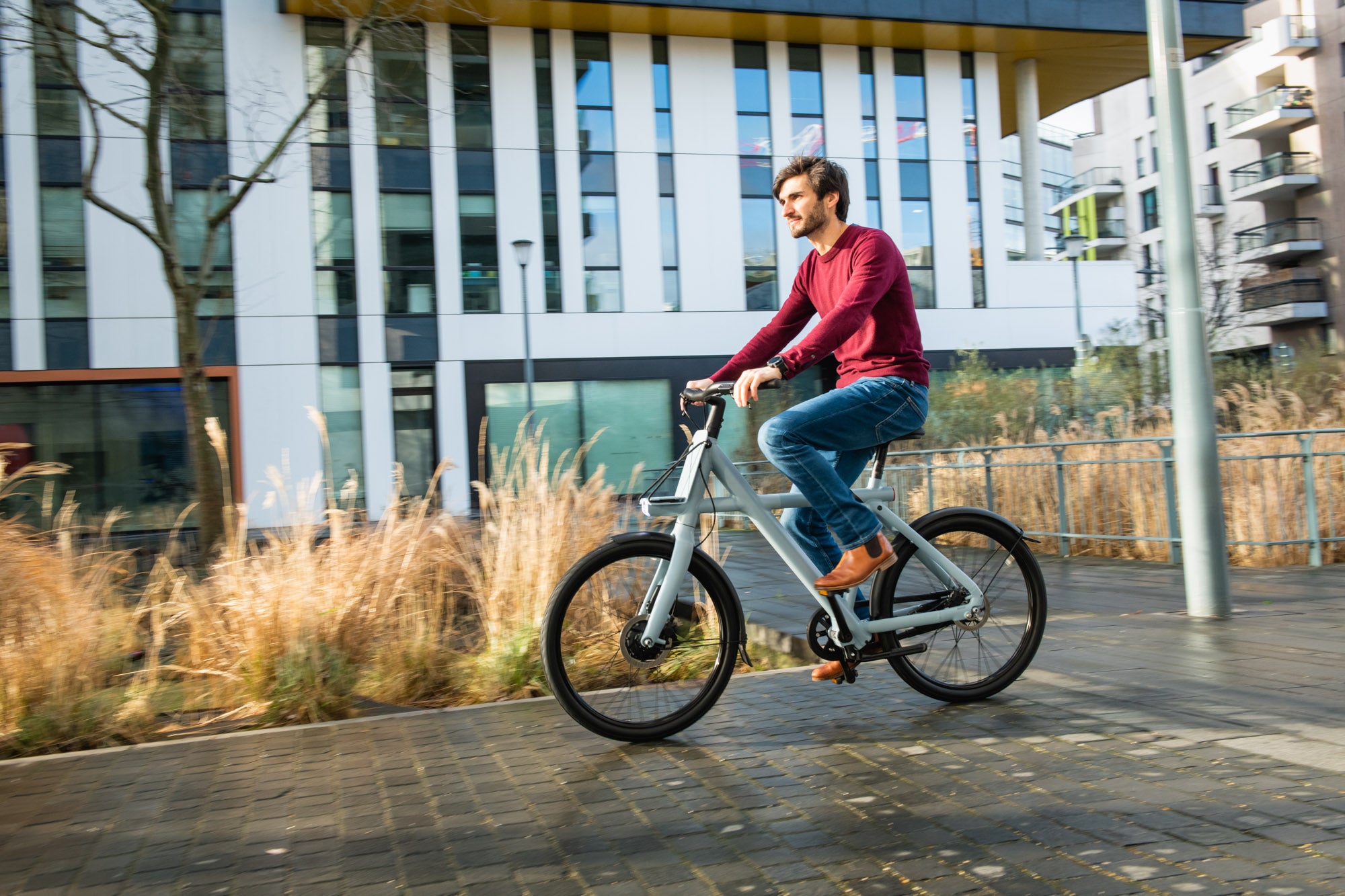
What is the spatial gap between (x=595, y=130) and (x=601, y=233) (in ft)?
8.25

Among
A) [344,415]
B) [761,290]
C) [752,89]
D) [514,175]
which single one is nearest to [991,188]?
[752,89]

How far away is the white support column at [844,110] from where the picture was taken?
28297 millimetres

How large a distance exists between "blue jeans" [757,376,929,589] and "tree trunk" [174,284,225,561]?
246 inches

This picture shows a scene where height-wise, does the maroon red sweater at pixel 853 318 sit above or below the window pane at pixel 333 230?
below

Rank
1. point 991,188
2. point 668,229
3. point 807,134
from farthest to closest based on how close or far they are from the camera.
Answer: point 991,188
point 807,134
point 668,229

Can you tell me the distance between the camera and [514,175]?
2594 centimetres

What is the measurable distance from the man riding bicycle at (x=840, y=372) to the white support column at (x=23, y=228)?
22.8 meters

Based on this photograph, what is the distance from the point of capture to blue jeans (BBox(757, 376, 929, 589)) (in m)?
3.90

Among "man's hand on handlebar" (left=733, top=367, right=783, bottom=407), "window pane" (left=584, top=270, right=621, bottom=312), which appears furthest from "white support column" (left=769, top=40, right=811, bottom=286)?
"man's hand on handlebar" (left=733, top=367, right=783, bottom=407)

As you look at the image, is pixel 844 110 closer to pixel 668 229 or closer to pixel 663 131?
pixel 663 131

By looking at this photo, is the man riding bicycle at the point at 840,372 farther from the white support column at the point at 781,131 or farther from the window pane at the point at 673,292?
the white support column at the point at 781,131

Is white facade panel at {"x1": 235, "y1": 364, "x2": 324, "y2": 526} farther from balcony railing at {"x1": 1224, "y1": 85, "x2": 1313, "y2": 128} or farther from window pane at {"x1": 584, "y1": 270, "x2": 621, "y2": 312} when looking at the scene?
balcony railing at {"x1": 1224, "y1": 85, "x2": 1313, "y2": 128}

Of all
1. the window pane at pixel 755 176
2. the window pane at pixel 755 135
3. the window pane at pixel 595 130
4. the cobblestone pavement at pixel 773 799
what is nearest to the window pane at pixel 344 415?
the window pane at pixel 595 130

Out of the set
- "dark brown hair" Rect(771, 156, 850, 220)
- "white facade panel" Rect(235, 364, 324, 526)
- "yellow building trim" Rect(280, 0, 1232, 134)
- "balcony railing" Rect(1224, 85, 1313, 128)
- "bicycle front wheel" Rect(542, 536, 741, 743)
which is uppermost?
"balcony railing" Rect(1224, 85, 1313, 128)
